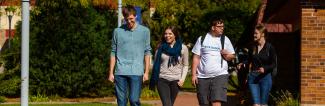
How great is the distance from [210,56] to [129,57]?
110cm

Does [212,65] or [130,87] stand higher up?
[212,65]

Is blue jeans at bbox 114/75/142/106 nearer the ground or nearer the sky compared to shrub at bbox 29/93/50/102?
nearer the sky

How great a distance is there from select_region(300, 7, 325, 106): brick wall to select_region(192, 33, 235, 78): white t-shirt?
419 centimetres

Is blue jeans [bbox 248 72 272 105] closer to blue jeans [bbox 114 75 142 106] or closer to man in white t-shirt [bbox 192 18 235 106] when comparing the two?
man in white t-shirt [bbox 192 18 235 106]

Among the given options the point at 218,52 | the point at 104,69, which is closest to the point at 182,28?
the point at 104,69

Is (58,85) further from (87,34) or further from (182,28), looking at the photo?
(182,28)

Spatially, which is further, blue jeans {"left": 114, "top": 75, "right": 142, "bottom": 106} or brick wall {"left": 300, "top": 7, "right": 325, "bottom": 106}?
brick wall {"left": 300, "top": 7, "right": 325, "bottom": 106}

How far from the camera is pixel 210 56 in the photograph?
33.4 ft

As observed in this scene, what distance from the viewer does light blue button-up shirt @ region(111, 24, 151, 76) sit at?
985cm

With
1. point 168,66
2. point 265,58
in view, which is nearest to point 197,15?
point 265,58

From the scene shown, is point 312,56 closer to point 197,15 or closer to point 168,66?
point 168,66

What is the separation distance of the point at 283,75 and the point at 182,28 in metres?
21.3

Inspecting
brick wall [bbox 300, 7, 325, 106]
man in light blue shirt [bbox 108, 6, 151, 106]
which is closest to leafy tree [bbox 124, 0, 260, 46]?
brick wall [bbox 300, 7, 325, 106]

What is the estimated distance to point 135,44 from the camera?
32.3 ft
